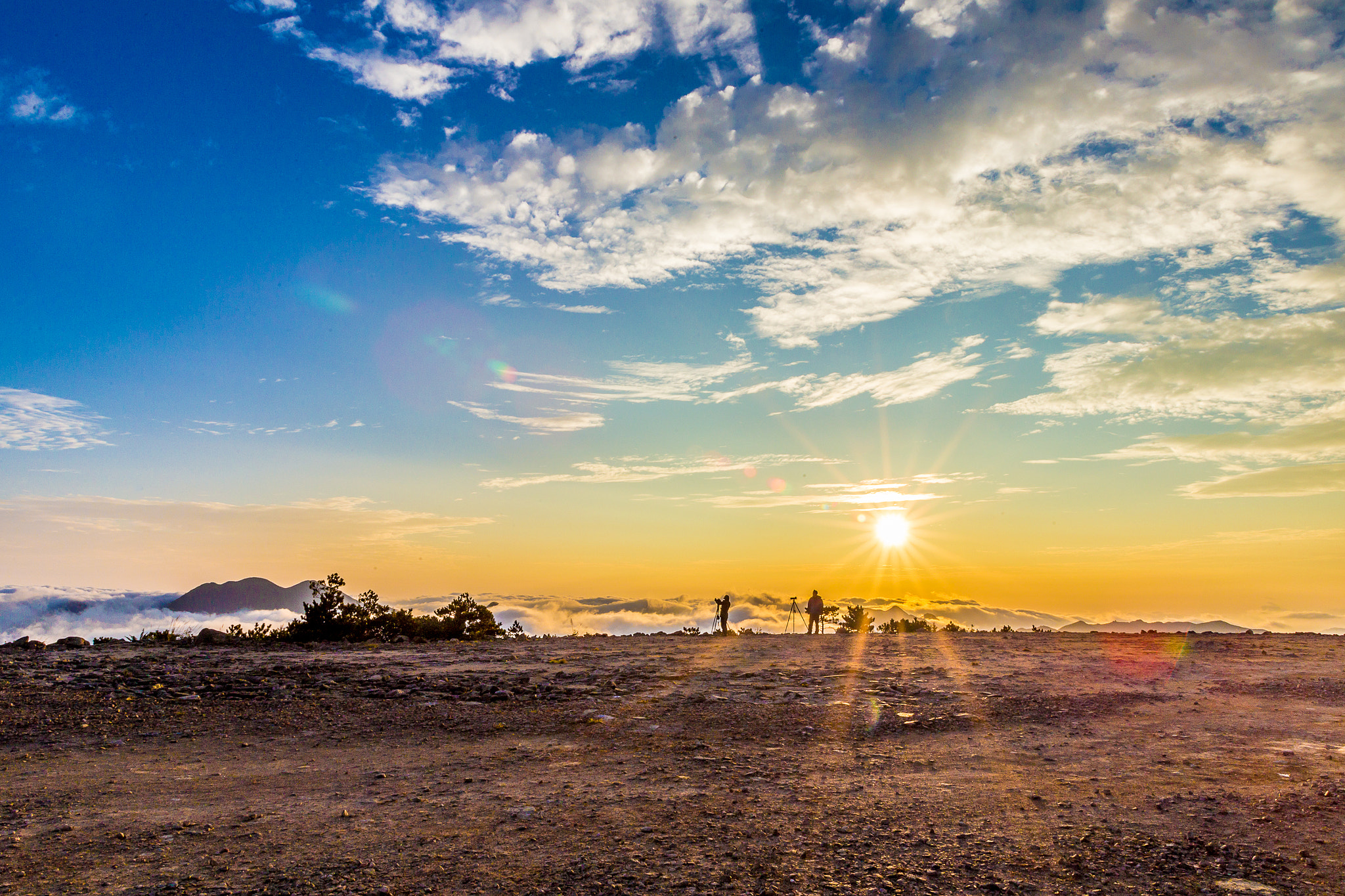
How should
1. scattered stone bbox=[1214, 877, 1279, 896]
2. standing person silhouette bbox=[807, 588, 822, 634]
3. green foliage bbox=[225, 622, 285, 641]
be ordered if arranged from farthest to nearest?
standing person silhouette bbox=[807, 588, 822, 634], green foliage bbox=[225, 622, 285, 641], scattered stone bbox=[1214, 877, 1279, 896]

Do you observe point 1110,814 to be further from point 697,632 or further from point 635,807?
point 697,632

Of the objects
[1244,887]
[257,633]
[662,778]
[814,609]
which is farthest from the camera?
[814,609]

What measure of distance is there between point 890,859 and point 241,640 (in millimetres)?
16981

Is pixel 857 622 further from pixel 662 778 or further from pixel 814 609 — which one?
pixel 662 778

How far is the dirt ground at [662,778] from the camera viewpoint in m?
5.41

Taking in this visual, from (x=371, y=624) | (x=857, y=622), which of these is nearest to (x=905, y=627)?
(x=857, y=622)

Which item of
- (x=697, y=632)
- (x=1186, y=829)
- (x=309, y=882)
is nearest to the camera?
(x=309, y=882)

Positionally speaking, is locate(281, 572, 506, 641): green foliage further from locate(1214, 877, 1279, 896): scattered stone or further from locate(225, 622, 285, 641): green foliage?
locate(1214, 877, 1279, 896): scattered stone

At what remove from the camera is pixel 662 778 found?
7.62 meters

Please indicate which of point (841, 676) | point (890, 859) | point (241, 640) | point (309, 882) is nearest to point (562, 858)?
point (309, 882)

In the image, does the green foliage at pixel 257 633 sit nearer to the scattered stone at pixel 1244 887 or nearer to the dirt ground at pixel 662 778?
the dirt ground at pixel 662 778

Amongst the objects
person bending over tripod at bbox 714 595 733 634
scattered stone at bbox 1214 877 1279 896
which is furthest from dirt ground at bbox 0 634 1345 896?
person bending over tripod at bbox 714 595 733 634

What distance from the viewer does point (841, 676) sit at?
44.4 ft

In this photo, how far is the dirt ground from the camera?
5410 mm
